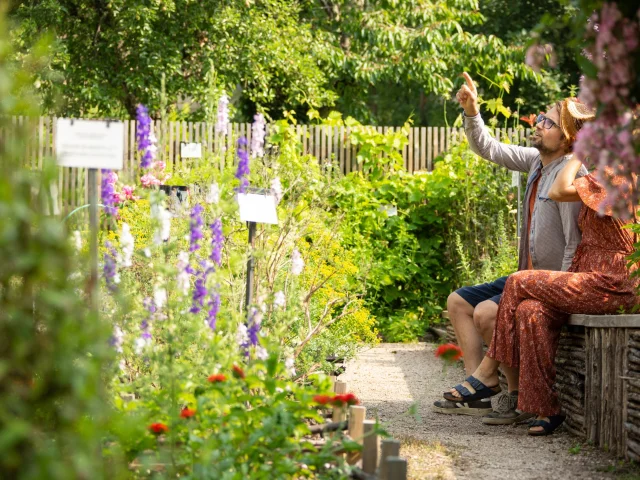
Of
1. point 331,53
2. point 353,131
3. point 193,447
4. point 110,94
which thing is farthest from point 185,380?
point 331,53

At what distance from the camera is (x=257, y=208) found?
354 cm

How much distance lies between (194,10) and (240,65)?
0.89 metres

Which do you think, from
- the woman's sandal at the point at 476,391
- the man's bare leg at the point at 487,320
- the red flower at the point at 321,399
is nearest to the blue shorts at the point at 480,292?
the man's bare leg at the point at 487,320

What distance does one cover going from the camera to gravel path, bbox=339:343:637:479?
11.4ft

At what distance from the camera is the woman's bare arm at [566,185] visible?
4.44 m

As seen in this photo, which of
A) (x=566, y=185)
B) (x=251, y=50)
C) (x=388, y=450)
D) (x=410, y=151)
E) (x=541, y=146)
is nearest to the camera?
(x=388, y=450)

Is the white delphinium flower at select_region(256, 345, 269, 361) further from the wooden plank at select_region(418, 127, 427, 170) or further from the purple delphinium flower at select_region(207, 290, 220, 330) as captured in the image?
the wooden plank at select_region(418, 127, 427, 170)

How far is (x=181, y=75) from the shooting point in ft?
38.2

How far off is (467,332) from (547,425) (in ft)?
2.60

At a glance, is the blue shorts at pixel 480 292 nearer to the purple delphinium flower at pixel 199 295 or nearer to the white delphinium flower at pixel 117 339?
the purple delphinium flower at pixel 199 295

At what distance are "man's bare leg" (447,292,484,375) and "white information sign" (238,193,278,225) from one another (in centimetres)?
174

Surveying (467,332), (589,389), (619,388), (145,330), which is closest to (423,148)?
(467,332)

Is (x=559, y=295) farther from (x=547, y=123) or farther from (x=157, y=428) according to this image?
(x=157, y=428)

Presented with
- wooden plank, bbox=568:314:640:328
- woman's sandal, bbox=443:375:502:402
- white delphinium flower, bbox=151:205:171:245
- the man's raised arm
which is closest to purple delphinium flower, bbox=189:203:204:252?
white delphinium flower, bbox=151:205:171:245
